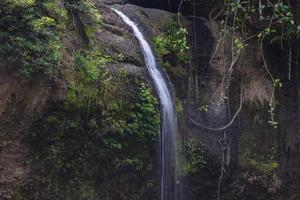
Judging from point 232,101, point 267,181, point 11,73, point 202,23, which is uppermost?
point 202,23

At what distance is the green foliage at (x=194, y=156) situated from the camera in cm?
872

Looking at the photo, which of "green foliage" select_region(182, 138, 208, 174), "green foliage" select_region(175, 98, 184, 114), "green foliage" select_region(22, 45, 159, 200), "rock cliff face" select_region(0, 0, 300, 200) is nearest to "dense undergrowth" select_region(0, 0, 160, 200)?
"green foliage" select_region(22, 45, 159, 200)

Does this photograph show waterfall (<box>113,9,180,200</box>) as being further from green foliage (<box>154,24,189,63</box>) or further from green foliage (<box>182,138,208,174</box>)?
green foliage (<box>154,24,189,63</box>)

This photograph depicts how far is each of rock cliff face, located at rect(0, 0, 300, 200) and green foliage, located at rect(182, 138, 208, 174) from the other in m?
0.08

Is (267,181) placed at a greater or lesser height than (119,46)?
lesser

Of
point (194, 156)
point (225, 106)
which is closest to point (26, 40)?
point (194, 156)

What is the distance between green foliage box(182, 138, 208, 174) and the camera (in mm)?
8719

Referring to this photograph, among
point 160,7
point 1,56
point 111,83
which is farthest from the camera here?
point 160,7

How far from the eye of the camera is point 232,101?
9641mm

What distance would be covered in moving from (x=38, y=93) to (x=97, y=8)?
7.94 feet

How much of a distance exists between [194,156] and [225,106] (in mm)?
1123

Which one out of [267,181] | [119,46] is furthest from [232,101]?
[119,46]

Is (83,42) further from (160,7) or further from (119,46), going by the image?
(160,7)

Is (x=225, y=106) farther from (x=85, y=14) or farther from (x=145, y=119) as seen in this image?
(x=85, y=14)
